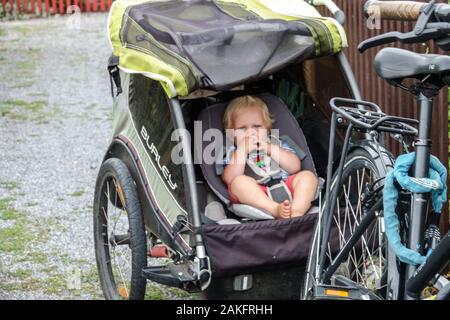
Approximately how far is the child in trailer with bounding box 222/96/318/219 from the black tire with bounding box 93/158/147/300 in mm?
455

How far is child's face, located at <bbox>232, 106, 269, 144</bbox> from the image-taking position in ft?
14.7

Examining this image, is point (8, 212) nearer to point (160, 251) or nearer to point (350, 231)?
point (160, 251)

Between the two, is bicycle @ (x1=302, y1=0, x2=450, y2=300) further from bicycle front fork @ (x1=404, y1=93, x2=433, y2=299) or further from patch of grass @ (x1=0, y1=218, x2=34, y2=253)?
patch of grass @ (x1=0, y1=218, x2=34, y2=253)

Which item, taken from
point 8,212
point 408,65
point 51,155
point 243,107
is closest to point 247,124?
point 243,107

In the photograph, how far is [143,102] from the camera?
4.41 metres

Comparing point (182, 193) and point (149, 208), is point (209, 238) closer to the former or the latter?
point (182, 193)

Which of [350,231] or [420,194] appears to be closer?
[420,194]

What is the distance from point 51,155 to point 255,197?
417cm

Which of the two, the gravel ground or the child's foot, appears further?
the gravel ground

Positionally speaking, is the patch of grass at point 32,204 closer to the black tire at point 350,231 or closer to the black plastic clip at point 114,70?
the black plastic clip at point 114,70

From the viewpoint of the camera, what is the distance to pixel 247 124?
4484 millimetres

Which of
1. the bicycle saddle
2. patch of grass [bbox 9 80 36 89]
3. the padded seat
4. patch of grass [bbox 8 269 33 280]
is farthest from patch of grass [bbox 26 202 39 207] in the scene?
patch of grass [bbox 9 80 36 89]

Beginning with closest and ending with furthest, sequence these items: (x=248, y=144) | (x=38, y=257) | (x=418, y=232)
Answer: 1. (x=418, y=232)
2. (x=248, y=144)
3. (x=38, y=257)

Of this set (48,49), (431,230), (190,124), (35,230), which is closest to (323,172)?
(190,124)
